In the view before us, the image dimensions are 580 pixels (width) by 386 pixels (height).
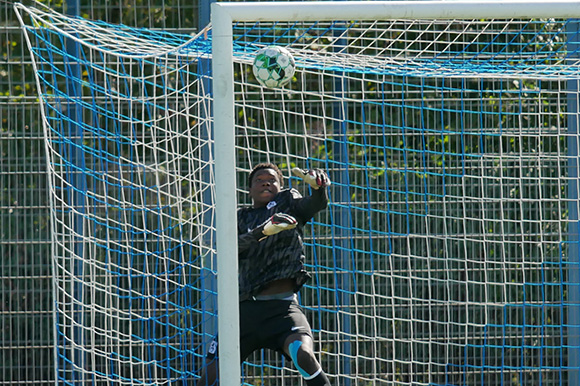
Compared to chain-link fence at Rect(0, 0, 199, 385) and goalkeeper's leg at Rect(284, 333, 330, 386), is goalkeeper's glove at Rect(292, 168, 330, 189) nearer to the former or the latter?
goalkeeper's leg at Rect(284, 333, 330, 386)

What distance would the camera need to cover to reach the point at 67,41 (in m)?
6.46

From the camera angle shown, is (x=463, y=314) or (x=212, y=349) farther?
(x=463, y=314)

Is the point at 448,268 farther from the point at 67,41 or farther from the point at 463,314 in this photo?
the point at 67,41

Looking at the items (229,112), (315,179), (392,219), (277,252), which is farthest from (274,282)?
(392,219)

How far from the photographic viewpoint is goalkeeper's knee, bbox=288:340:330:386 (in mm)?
4637

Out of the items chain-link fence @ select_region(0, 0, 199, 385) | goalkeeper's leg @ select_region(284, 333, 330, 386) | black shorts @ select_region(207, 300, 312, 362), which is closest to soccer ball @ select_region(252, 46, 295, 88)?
black shorts @ select_region(207, 300, 312, 362)

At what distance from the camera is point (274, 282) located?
15.9ft

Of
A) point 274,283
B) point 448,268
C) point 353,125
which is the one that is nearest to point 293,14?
point 274,283

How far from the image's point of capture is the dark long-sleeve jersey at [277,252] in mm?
4793

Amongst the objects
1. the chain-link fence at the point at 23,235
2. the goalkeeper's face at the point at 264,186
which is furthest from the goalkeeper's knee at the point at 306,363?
the chain-link fence at the point at 23,235

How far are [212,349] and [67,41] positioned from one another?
108 inches

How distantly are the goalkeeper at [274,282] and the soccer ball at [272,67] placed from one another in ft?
2.09

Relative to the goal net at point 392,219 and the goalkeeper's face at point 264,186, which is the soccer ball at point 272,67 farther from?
the goal net at point 392,219

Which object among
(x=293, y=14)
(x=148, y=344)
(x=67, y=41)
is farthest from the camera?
(x=67, y=41)
